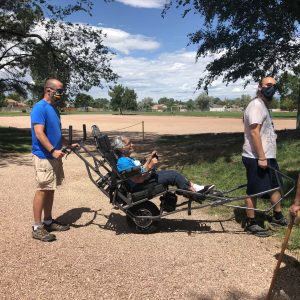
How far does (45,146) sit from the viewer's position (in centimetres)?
512

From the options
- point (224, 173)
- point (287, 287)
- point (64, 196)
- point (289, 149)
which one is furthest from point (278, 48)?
point (287, 287)

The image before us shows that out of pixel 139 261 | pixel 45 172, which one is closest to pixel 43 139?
pixel 45 172

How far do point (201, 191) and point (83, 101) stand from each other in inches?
712

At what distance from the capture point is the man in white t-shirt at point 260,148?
5203mm

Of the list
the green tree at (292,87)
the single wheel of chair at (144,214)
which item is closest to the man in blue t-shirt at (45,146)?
the single wheel of chair at (144,214)

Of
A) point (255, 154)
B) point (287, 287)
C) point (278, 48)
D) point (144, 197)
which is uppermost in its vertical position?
point (278, 48)

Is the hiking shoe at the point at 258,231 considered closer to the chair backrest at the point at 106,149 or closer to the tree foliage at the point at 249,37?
the chair backrest at the point at 106,149

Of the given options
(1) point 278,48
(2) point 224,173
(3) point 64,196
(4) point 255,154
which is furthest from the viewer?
(1) point 278,48

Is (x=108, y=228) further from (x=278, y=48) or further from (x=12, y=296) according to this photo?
(x=278, y=48)

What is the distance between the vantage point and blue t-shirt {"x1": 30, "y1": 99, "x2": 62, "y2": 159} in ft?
17.0

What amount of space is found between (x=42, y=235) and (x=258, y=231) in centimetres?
273

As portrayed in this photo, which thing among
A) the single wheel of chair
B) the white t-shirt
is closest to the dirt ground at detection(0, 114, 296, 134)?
the white t-shirt

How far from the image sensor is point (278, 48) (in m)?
14.0

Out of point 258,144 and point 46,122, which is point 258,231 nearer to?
point 258,144
